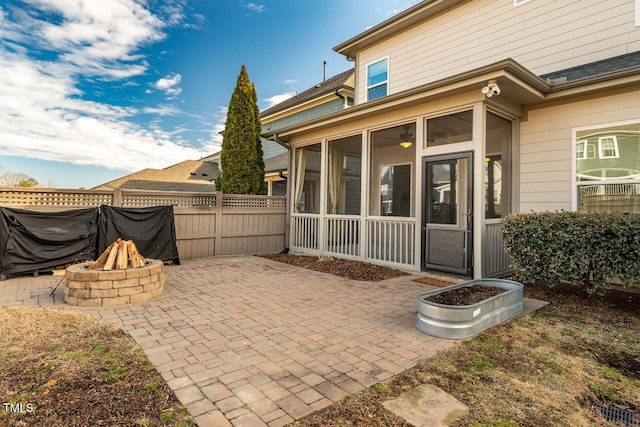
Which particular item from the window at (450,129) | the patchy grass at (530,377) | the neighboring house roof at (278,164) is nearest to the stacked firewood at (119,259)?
the patchy grass at (530,377)

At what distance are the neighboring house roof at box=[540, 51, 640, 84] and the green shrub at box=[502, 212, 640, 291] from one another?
225 cm

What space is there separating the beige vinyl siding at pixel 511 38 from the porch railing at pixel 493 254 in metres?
3.55

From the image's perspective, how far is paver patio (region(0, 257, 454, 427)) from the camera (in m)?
2.07

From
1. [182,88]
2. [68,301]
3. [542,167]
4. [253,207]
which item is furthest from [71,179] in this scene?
[542,167]

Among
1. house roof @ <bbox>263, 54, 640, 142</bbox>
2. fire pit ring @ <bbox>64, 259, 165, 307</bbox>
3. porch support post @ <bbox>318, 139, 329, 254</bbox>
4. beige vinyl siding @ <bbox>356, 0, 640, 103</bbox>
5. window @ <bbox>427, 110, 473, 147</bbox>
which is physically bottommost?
fire pit ring @ <bbox>64, 259, 165, 307</bbox>

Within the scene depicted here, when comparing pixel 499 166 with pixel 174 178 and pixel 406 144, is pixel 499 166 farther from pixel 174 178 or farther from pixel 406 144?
pixel 174 178

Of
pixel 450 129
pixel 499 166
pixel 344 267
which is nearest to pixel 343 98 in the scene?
pixel 450 129

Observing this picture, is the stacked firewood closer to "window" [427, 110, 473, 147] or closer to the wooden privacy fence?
the wooden privacy fence

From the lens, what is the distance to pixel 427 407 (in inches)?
77.7

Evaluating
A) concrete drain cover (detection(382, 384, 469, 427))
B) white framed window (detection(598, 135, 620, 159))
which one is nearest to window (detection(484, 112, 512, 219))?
white framed window (detection(598, 135, 620, 159))

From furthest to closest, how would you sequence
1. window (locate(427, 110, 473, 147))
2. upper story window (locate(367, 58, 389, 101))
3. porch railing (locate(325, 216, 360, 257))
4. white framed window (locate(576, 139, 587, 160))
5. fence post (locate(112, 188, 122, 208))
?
upper story window (locate(367, 58, 389, 101)) → porch railing (locate(325, 216, 360, 257)) → fence post (locate(112, 188, 122, 208)) → window (locate(427, 110, 473, 147)) → white framed window (locate(576, 139, 587, 160))

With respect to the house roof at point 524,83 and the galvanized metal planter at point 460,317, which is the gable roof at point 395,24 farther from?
the galvanized metal planter at point 460,317

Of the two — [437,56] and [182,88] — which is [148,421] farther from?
[182,88]

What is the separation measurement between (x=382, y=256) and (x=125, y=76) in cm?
1035
